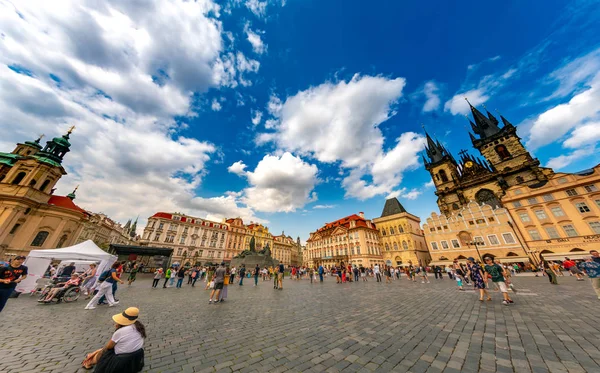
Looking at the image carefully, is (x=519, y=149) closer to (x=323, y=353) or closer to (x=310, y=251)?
(x=310, y=251)

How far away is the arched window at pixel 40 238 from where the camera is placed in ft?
82.3

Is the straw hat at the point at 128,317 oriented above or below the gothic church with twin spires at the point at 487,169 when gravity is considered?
below

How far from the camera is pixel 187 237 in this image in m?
49.9

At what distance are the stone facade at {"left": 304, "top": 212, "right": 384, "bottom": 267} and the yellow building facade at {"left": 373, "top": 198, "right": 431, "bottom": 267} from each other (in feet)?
6.31

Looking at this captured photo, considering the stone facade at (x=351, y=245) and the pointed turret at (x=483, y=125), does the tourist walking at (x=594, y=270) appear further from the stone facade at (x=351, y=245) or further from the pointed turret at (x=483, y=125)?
the pointed turret at (x=483, y=125)

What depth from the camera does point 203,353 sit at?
141 inches

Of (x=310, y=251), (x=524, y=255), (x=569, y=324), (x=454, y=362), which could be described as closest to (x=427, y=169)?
(x=524, y=255)

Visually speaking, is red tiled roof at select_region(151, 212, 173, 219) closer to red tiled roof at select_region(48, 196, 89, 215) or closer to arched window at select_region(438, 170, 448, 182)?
red tiled roof at select_region(48, 196, 89, 215)

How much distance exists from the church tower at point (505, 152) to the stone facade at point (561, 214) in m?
7.20

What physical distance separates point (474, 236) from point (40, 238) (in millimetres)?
62520

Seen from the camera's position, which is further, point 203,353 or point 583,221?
point 583,221

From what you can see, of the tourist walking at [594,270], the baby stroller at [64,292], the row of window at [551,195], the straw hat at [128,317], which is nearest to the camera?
the straw hat at [128,317]

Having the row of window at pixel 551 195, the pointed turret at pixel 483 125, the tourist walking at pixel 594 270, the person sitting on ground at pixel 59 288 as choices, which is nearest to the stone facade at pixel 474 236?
the row of window at pixel 551 195

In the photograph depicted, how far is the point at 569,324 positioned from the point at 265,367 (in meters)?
7.01
